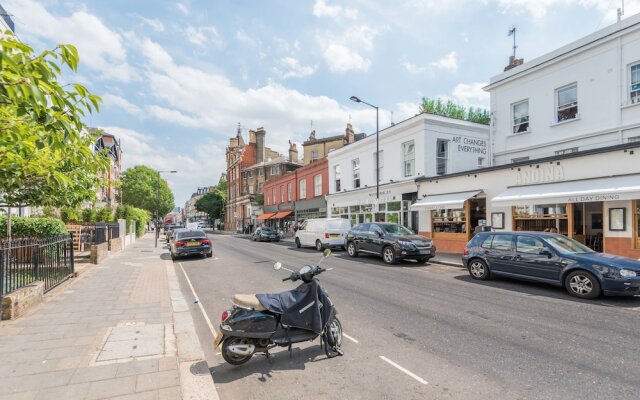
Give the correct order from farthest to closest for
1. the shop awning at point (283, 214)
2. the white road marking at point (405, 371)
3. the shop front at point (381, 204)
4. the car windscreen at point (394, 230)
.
Result: the shop awning at point (283, 214) → the shop front at point (381, 204) → the car windscreen at point (394, 230) → the white road marking at point (405, 371)

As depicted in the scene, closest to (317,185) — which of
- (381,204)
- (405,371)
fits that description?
(381,204)

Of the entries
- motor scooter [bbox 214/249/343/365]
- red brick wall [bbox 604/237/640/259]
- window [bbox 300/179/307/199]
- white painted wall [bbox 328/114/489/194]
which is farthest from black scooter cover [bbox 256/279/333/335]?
window [bbox 300/179/307/199]

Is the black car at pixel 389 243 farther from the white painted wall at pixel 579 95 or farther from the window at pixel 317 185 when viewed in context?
the window at pixel 317 185

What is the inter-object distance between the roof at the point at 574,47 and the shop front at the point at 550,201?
543 centimetres

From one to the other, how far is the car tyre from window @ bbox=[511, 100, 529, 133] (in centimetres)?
987

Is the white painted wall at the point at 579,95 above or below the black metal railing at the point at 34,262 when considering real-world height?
above

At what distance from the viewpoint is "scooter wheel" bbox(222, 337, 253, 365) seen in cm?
445

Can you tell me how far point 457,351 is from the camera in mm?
4895

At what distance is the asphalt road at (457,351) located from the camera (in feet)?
12.7

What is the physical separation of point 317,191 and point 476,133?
634 inches

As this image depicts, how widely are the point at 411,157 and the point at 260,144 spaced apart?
46266 millimetres

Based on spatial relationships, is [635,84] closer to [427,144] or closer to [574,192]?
[574,192]

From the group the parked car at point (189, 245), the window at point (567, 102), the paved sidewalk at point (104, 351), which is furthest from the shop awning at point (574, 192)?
the parked car at point (189, 245)

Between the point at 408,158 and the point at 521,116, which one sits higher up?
the point at 521,116
